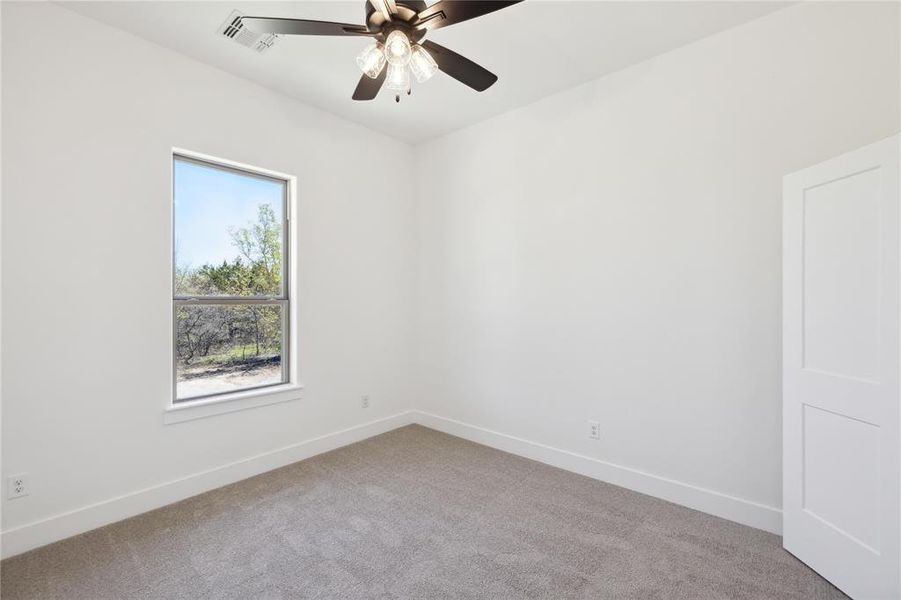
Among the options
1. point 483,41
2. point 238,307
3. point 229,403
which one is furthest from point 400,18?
point 229,403

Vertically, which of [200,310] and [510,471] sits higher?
[200,310]

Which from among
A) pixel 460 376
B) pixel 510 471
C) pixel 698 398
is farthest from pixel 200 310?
pixel 698 398

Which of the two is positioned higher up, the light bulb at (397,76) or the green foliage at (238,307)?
the light bulb at (397,76)

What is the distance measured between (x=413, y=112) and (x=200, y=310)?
2365mm

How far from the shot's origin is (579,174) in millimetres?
3197

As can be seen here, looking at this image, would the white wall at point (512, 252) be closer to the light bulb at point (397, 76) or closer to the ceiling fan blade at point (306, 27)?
the ceiling fan blade at point (306, 27)

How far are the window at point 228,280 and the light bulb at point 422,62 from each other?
1.98 m

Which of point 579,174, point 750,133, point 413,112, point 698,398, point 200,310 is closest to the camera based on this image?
point 750,133

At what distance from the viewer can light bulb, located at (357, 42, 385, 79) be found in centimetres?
181

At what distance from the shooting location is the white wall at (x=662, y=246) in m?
2.31

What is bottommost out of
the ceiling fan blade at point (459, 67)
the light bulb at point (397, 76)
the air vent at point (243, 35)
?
the light bulb at point (397, 76)

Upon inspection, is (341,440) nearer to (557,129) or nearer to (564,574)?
(564,574)

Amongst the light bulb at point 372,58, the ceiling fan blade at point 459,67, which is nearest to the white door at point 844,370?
the ceiling fan blade at point 459,67

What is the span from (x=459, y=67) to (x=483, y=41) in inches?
33.5
